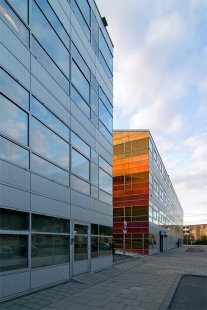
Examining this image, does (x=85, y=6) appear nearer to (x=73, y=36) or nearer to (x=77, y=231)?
(x=73, y=36)

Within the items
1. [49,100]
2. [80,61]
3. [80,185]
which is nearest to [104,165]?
[80,185]

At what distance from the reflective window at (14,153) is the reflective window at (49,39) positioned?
13.3ft

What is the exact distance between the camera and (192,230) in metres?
142

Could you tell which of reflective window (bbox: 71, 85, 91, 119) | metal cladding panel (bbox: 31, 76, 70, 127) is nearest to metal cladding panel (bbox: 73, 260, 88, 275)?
metal cladding panel (bbox: 31, 76, 70, 127)

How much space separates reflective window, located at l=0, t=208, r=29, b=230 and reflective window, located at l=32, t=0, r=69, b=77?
5.87 meters

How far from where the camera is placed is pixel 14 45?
Result: 10500 mm

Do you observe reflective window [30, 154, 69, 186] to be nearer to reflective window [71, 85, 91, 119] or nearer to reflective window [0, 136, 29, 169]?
reflective window [0, 136, 29, 169]

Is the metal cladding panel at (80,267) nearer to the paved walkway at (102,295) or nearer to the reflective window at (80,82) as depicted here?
the paved walkway at (102,295)

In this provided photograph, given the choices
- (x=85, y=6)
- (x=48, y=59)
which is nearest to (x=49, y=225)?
(x=48, y=59)

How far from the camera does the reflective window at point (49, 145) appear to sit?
11.7 metres

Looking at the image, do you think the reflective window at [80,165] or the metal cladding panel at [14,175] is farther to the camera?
the reflective window at [80,165]

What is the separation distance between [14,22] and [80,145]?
270 inches

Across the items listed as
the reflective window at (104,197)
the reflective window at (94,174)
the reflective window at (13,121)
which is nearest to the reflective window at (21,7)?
the reflective window at (13,121)

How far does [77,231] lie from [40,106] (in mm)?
5948
